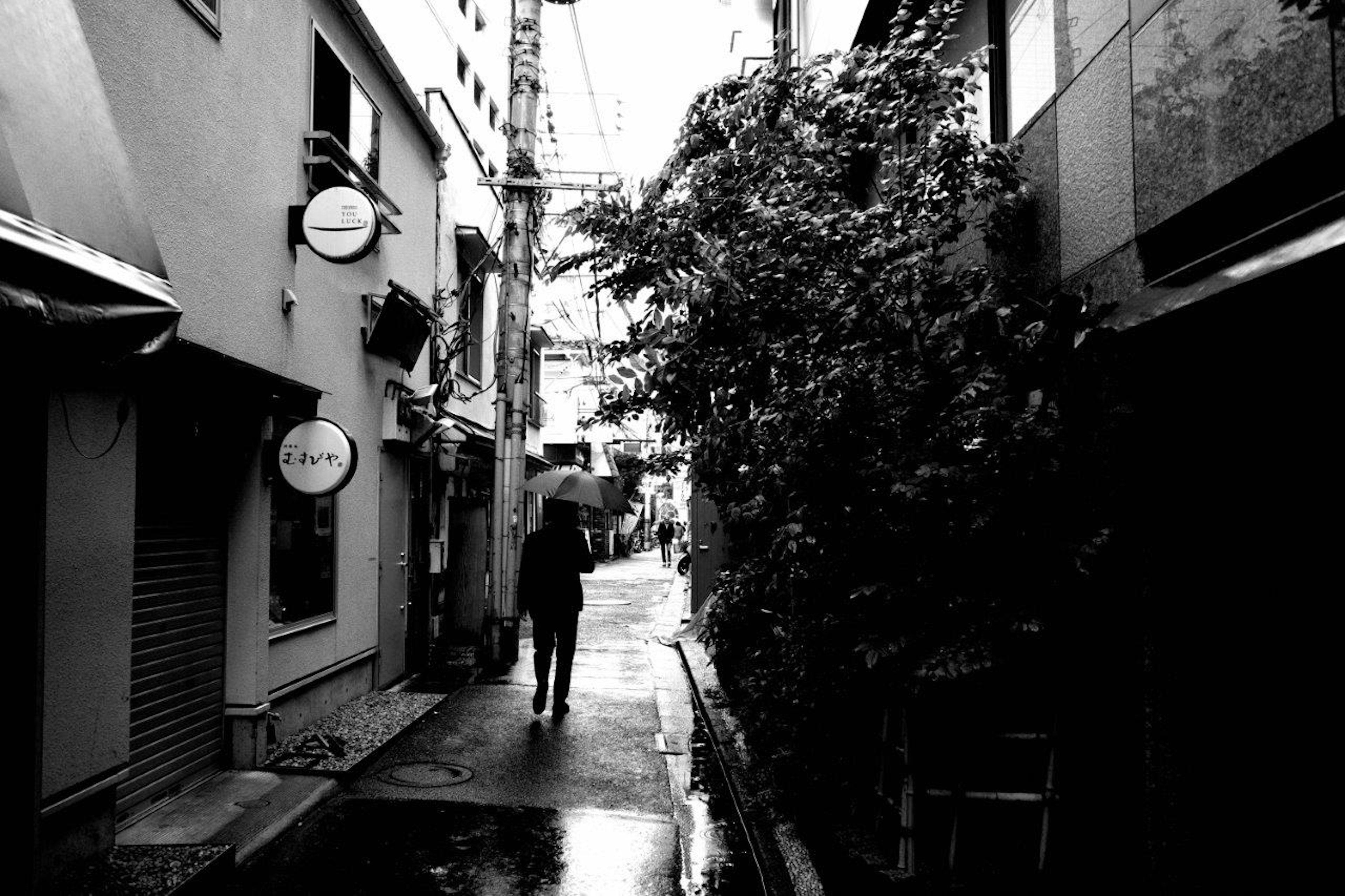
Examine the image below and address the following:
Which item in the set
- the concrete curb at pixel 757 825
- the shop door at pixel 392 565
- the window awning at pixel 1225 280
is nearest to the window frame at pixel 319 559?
the shop door at pixel 392 565

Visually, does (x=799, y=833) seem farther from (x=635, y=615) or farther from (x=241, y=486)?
(x=635, y=615)

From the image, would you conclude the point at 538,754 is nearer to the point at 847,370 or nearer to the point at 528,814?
the point at 528,814

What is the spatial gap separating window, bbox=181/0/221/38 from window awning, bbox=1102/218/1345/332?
706 centimetres

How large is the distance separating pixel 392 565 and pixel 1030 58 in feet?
31.7

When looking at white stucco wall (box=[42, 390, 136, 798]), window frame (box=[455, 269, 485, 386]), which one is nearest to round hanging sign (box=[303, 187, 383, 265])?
white stucco wall (box=[42, 390, 136, 798])

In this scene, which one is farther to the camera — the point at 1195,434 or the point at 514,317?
the point at 514,317

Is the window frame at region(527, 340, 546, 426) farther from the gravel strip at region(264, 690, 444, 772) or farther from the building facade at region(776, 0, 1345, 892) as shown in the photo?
the building facade at region(776, 0, 1345, 892)

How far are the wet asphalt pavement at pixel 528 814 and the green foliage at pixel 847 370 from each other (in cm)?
113

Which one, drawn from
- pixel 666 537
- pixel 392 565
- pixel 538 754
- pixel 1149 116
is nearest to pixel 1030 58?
pixel 1149 116

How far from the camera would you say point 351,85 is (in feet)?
34.2

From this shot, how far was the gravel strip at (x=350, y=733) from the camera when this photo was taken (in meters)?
7.75

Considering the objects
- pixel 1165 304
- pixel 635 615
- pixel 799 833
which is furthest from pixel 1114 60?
pixel 635 615

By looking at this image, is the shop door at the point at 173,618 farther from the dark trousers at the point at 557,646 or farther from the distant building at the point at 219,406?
the dark trousers at the point at 557,646

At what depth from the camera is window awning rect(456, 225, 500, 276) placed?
15.5 m
